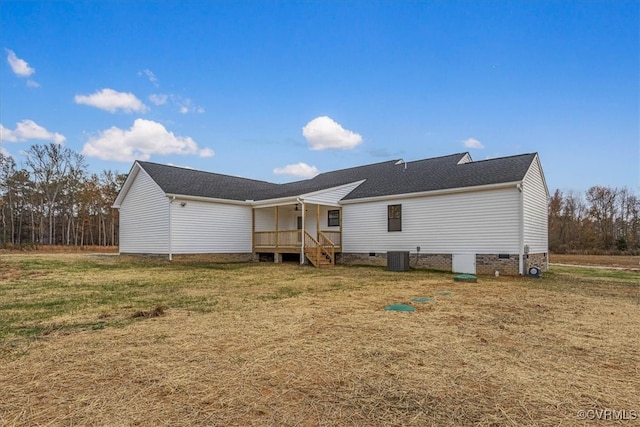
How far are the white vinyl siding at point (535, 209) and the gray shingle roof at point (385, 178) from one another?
0.64 metres

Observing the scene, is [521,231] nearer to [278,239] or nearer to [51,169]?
[278,239]

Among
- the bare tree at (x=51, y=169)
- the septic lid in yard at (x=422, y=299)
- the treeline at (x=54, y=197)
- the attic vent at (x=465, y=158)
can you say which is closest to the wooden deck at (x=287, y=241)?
the attic vent at (x=465, y=158)

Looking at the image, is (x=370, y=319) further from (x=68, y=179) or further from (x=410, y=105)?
(x=68, y=179)

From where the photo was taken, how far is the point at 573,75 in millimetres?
14383

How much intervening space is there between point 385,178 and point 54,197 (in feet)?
121

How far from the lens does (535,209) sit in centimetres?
1430

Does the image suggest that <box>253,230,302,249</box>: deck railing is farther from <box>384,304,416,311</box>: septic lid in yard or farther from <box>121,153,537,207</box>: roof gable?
<box>384,304,416,311</box>: septic lid in yard

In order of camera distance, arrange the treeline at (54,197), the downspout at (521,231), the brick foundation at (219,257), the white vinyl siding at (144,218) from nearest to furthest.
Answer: the downspout at (521,231), the brick foundation at (219,257), the white vinyl siding at (144,218), the treeline at (54,197)

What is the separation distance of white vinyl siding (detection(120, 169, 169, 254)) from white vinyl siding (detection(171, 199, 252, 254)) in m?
0.55

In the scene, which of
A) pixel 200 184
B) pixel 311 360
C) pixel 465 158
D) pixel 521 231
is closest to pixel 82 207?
pixel 200 184

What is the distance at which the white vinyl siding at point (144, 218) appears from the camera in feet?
55.3

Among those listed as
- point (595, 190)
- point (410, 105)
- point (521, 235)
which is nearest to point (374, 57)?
point (410, 105)

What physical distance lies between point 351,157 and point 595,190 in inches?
1049

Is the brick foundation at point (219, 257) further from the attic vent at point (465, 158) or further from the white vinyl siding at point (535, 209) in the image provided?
the white vinyl siding at point (535, 209)
